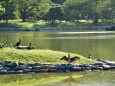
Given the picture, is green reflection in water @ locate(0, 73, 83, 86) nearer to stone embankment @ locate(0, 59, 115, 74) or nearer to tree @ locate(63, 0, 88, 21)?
stone embankment @ locate(0, 59, 115, 74)

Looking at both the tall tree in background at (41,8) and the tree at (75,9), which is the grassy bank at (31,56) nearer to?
the tall tree in background at (41,8)

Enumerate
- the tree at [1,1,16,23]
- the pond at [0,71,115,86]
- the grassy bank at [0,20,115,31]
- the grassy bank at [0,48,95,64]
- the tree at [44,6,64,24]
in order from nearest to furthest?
the pond at [0,71,115,86] < the grassy bank at [0,48,95,64] < the grassy bank at [0,20,115,31] < the tree at [1,1,16,23] < the tree at [44,6,64,24]

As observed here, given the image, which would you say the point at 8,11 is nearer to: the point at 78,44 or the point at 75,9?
the point at 75,9

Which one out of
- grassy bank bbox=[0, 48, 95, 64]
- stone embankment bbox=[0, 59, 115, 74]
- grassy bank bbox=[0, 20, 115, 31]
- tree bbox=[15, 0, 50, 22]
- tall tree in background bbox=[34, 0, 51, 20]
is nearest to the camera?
stone embankment bbox=[0, 59, 115, 74]

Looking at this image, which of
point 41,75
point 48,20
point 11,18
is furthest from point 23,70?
point 48,20

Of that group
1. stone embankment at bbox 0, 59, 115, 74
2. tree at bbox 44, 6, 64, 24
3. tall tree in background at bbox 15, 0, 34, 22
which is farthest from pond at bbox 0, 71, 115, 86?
tree at bbox 44, 6, 64, 24

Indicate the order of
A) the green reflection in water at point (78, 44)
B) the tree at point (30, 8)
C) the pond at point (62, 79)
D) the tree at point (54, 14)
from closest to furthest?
→ 1. the pond at point (62, 79)
2. the green reflection in water at point (78, 44)
3. the tree at point (30, 8)
4. the tree at point (54, 14)

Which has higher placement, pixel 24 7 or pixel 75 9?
pixel 24 7

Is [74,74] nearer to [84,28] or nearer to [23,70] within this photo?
[23,70]

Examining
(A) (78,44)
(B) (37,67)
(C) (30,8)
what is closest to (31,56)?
(B) (37,67)

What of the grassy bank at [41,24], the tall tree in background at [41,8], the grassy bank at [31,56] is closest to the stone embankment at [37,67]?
the grassy bank at [31,56]

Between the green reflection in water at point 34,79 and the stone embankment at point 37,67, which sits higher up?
the stone embankment at point 37,67

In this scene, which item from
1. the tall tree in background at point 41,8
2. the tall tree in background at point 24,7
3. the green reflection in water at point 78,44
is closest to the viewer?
the green reflection in water at point 78,44

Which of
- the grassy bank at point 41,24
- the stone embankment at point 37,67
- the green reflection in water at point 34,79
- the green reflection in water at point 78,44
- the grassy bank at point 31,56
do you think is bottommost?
the grassy bank at point 41,24
